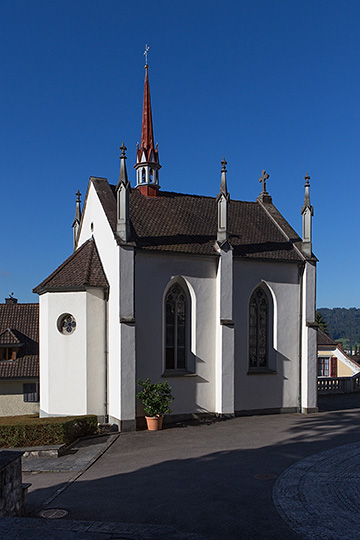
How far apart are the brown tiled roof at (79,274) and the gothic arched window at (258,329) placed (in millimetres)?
7271

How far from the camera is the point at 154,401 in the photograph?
19.9 meters

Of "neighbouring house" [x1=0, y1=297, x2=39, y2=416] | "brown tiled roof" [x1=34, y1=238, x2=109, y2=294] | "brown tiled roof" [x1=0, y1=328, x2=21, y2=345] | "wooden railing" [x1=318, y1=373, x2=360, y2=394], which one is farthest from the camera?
"brown tiled roof" [x1=0, y1=328, x2=21, y2=345]

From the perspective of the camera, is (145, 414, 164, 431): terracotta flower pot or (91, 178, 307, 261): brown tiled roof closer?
(145, 414, 164, 431): terracotta flower pot

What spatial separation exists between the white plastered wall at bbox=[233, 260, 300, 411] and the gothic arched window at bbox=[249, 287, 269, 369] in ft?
1.16

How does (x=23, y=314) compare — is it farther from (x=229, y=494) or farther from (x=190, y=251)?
(x=229, y=494)

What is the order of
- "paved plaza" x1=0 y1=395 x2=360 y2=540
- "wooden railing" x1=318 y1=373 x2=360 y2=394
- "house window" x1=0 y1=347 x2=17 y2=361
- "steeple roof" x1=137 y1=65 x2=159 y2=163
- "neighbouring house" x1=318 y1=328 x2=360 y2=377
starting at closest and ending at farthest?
1. "paved plaza" x1=0 y1=395 x2=360 y2=540
2. "steeple roof" x1=137 y1=65 x2=159 y2=163
3. "wooden railing" x1=318 y1=373 x2=360 y2=394
4. "house window" x1=0 y1=347 x2=17 y2=361
5. "neighbouring house" x1=318 y1=328 x2=360 y2=377

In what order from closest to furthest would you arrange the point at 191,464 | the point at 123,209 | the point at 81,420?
the point at 191,464 < the point at 81,420 < the point at 123,209

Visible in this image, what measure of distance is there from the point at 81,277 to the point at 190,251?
4989mm

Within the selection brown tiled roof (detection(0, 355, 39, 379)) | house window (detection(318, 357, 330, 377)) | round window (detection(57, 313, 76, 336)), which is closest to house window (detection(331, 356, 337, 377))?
house window (detection(318, 357, 330, 377))

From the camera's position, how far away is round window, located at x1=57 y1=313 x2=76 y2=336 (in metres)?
21.7

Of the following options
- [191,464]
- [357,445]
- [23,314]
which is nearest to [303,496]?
[191,464]

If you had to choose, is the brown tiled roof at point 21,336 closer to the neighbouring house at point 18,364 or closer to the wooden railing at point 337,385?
the neighbouring house at point 18,364

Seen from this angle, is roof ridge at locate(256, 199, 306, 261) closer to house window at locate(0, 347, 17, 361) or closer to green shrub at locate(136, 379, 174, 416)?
green shrub at locate(136, 379, 174, 416)

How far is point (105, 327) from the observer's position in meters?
21.6
